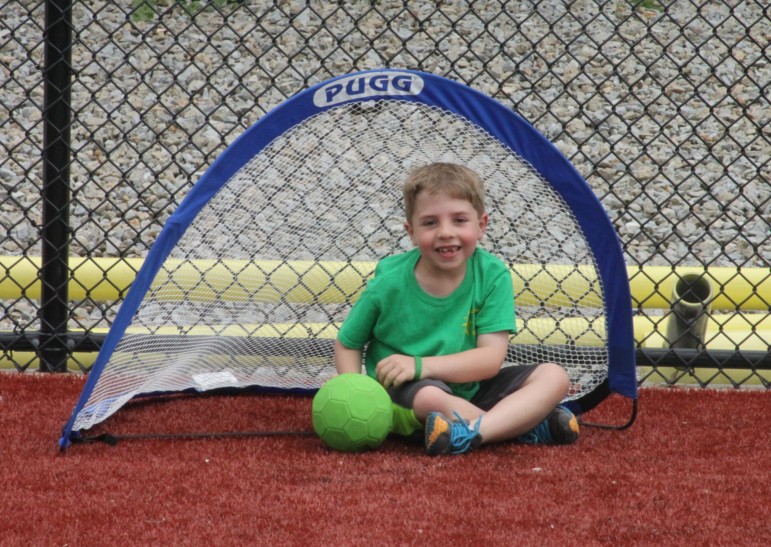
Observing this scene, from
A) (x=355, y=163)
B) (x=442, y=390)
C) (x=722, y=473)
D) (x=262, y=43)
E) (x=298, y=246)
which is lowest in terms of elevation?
(x=722, y=473)

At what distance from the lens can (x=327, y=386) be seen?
3.23 metres

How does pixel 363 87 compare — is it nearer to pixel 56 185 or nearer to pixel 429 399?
pixel 429 399

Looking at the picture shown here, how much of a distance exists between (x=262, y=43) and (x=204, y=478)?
8.52m

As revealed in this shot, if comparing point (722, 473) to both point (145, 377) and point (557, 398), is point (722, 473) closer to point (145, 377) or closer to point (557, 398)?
point (557, 398)

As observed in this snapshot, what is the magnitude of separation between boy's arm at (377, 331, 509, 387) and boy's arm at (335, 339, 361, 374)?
16 centimetres

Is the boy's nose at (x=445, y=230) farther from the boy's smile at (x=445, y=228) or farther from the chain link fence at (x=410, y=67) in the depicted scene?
the chain link fence at (x=410, y=67)

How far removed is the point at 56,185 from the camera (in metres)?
4.41

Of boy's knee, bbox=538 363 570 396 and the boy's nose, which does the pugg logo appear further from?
boy's knee, bbox=538 363 570 396

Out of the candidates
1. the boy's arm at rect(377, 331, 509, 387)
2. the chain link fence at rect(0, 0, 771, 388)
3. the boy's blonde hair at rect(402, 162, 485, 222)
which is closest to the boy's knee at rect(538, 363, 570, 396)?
the boy's arm at rect(377, 331, 509, 387)

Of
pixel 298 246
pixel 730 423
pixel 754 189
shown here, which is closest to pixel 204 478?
pixel 298 246

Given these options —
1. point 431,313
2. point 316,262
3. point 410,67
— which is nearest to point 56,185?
point 316,262

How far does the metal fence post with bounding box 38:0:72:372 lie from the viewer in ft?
14.3

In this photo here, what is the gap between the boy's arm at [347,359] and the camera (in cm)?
345

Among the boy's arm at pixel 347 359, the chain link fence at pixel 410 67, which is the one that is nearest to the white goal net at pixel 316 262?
the boy's arm at pixel 347 359
